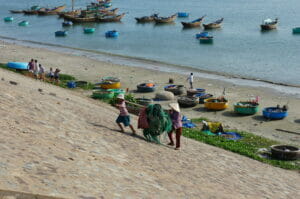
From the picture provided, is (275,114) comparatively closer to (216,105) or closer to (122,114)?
(216,105)

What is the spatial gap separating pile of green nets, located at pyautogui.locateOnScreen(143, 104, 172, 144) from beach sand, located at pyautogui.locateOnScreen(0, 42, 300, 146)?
961 cm

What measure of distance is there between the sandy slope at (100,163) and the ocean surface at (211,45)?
26.6 m

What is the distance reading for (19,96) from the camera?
1656 centimetres

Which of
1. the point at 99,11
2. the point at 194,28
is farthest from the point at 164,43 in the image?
the point at 99,11

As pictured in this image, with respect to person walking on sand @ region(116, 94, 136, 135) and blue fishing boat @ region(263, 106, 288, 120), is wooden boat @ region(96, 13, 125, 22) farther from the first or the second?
person walking on sand @ region(116, 94, 136, 135)

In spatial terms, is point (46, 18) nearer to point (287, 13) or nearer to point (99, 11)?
point (99, 11)

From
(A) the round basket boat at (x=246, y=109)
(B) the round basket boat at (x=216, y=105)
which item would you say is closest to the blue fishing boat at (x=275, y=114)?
(A) the round basket boat at (x=246, y=109)

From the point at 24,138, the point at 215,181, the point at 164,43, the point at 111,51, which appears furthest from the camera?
the point at 164,43

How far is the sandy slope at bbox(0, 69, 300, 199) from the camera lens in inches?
383

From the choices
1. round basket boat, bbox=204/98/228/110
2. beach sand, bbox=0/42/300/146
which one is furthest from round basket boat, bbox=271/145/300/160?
round basket boat, bbox=204/98/228/110

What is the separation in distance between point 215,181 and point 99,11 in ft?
307

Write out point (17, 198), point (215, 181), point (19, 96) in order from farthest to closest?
point (19, 96), point (215, 181), point (17, 198)

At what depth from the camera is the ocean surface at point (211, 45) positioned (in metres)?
49.0

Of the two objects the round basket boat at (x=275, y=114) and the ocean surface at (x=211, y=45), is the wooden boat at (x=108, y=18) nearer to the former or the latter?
the ocean surface at (x=211, y=45)
